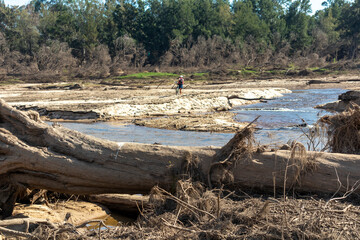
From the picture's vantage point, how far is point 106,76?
41500 millimetres

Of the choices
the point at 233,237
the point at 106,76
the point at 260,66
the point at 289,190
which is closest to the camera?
the point at 233,237

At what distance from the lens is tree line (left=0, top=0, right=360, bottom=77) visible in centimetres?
4506

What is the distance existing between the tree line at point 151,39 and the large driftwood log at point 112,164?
118ft

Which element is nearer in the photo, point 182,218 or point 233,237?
point 233,237

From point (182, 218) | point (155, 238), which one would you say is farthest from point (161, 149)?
point (155, 238)

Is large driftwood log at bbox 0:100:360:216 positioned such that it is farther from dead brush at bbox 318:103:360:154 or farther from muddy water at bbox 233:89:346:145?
muddy water at bbox 233:89:346:145

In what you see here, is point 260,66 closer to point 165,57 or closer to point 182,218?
point 165,57

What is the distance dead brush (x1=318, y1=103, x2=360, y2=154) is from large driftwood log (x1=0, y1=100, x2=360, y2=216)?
3.72 ft

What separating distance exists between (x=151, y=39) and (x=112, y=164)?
52519 millimetres

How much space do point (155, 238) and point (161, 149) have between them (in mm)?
1526

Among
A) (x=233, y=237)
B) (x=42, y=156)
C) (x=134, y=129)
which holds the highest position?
(x=42, y=156)

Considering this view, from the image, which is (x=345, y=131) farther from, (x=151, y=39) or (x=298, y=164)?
(x=151, y=39)

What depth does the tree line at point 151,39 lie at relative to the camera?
45.1 meters

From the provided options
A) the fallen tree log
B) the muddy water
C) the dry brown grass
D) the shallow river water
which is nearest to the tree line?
the muddy water
